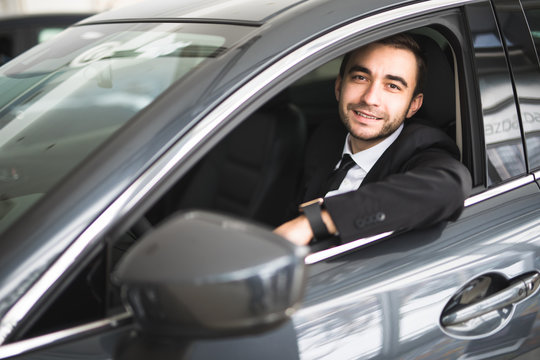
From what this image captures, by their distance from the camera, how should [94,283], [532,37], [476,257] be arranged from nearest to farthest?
[94,283] → [476,257] → [532,37]

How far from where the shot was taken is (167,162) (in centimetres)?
117

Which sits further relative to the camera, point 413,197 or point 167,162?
point 413,197

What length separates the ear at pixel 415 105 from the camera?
6.24 ft

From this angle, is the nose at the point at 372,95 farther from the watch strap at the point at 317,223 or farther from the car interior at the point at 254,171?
the car interior at the point at 254,171

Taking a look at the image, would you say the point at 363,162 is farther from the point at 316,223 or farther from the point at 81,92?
the point at 81,92

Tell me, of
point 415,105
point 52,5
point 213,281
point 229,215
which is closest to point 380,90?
point 415,105

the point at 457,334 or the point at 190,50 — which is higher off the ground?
the point at 190,50

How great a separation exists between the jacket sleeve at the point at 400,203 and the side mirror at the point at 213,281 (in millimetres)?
458

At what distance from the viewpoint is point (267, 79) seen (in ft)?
4.21

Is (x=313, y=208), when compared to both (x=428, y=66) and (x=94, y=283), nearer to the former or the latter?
(x=94, y=283)

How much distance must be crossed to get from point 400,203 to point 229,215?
0.40m

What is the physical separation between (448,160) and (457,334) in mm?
443

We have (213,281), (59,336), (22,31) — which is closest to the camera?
(213,281)

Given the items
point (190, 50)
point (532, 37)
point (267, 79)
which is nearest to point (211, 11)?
point (190, 50)
